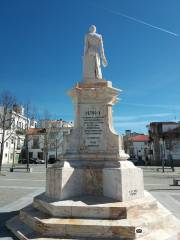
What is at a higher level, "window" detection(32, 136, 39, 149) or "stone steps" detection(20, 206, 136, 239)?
"window" detection(32, 136, 39, 149)

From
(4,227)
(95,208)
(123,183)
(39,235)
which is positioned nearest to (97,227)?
(95,208)

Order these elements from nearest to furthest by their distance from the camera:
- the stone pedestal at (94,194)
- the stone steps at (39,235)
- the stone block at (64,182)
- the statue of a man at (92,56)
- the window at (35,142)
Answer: the stone steps at (39,235)
the stone pedestal at (94,194)
the stone block at (64,182)
the statue of a man at (92,56)
the window at (35,142)

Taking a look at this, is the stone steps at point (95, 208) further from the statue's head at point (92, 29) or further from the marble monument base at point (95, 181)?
the statue's head at point (92, 29)

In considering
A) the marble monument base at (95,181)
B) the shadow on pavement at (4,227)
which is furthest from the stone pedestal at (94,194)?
the shadow on pavement at (4,227)

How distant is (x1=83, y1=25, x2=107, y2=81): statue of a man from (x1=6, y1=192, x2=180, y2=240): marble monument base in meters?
3.96

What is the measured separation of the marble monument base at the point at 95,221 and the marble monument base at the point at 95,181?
0.78 ft

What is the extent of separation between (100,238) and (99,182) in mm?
2094

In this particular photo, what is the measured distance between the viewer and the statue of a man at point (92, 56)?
8.94 m

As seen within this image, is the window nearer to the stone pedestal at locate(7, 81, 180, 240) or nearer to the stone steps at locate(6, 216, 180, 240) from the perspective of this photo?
the stone pedestal at locate(7, 81, 180, 240)

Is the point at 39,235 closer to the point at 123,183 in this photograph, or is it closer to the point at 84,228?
the point at 84,228

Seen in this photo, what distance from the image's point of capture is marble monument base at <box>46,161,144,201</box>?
698cm

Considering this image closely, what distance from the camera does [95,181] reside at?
24.8 feet

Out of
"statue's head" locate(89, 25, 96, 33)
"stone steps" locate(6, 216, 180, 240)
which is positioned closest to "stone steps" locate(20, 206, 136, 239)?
"stone steps" locate(6, 216, 180, 240)

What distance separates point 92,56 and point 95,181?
4050 mm
